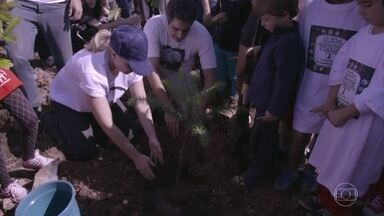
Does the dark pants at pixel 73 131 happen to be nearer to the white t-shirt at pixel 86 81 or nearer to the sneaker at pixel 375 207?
the white t-shirt at pixel 86 81

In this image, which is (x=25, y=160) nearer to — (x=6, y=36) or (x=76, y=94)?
(x=76, y=94)

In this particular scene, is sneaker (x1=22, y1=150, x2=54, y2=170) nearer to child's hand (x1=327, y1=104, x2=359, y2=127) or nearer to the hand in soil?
the hand in soil

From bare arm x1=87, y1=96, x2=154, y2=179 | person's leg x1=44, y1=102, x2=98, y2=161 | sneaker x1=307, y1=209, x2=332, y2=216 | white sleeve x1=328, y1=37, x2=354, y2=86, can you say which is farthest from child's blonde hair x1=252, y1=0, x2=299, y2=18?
person's leg x1=44, y1=102, x2=98, y2=161

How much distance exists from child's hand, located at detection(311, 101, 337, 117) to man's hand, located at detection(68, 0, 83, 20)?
2.42 metres

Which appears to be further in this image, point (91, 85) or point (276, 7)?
point (91, 85)

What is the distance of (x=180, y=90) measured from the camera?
105 inches

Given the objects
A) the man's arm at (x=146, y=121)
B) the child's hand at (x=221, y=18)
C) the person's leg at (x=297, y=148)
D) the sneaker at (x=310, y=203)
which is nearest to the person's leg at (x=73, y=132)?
the man's arm at (x=146, y=121)

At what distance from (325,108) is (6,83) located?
2.04 metres

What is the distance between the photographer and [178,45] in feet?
10.7

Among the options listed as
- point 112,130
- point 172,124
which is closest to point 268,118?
point 172,124

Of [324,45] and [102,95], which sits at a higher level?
[324,45]

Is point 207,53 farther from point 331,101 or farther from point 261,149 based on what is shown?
point 331,101

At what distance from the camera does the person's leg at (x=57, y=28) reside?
3.49 meters

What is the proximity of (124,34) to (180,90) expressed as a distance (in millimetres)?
508
